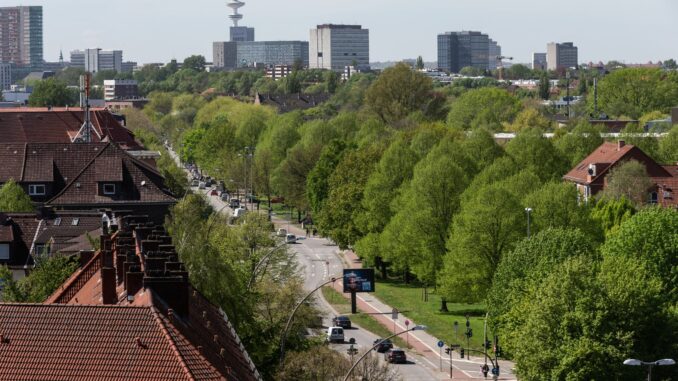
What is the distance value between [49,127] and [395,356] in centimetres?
6330

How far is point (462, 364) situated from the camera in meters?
85.1

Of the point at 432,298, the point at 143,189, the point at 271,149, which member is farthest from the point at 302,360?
the point at 271,149

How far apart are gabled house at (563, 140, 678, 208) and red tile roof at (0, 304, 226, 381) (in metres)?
97.1

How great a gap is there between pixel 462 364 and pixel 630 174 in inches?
1932

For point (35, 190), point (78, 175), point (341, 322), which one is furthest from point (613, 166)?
point (35, 190)

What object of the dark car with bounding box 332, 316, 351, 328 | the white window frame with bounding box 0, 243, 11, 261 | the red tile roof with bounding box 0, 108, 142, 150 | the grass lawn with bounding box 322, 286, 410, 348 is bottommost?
the grass lawn with bounding box 322, 286, 410, 348

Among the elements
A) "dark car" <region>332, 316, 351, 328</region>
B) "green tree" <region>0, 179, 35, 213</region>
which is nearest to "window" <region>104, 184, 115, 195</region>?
"green tree" <region>0, 179, 35, 213</region>

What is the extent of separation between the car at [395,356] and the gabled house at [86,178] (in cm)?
1741

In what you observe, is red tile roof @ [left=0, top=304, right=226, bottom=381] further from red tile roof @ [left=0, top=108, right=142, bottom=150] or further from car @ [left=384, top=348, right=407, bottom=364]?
red tile roof @ [left=0, top=108, right=142, bottom=150]

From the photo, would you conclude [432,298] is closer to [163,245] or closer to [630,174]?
[630,174]

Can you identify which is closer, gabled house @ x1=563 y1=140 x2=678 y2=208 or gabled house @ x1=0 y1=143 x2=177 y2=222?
gabled house @ x1=0 y1=143 x2=177 y2=222

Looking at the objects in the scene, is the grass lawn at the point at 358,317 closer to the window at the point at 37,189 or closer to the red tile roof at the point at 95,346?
the window at the point at 37,189

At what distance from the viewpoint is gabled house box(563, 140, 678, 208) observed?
13025 centimetres

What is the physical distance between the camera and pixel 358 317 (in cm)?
10044
